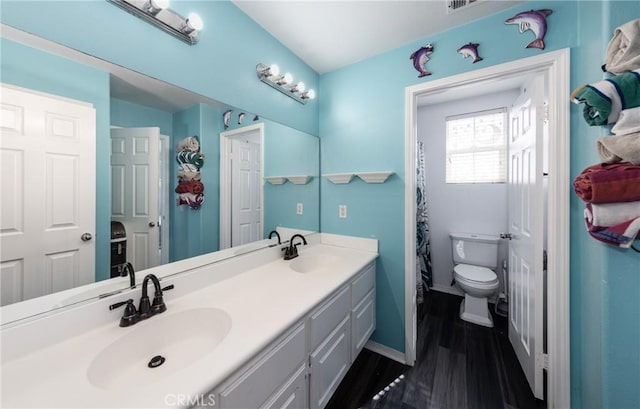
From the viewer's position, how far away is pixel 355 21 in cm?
146

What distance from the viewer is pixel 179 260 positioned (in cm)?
113

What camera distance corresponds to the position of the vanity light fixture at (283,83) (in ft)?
5.01

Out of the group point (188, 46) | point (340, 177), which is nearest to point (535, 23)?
point (340, 177)

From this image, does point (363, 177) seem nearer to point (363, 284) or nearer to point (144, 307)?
point (363, 284)

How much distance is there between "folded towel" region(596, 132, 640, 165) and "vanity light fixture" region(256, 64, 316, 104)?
67.1 inches

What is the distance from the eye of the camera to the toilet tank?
2.44 m

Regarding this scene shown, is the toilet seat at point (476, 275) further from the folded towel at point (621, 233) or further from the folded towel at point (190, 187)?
the folded towel at point (190, 187)

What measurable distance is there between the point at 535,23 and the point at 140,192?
2.26m

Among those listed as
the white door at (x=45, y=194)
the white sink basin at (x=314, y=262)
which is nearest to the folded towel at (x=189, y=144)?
the white door at (x=45, y=194)

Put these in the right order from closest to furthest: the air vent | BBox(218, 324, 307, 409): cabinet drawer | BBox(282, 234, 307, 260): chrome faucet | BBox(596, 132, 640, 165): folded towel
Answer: BBox(218, 324, 307, 409): cabinet drawer, BBox(596, 132, 640, 165): folded towel, the air vent, BBox(282, 234, 307, 260): chrome faucet

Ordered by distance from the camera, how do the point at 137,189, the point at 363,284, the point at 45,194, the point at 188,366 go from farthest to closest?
the point at 363,284, the point at 137,189, the point at 45,194, the point at 188,366

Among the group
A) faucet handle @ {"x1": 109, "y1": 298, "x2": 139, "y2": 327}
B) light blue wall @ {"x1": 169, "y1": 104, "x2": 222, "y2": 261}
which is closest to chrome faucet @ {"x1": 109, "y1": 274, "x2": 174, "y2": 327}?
faucet handle @ {"x1": 109, "y1": 298, "x2": 139, "y2": 327}

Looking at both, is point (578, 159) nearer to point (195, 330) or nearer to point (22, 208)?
point (195, 330)

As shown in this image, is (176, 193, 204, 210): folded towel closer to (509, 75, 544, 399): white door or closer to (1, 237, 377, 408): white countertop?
(1, 237, 377, 408): white countertop
